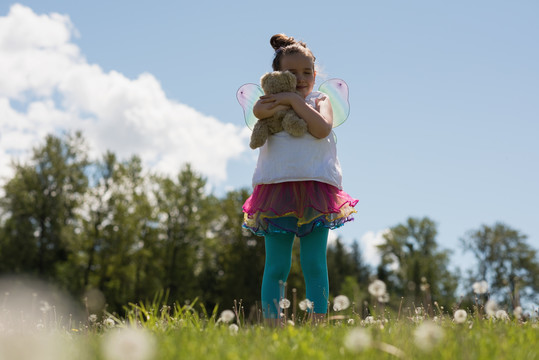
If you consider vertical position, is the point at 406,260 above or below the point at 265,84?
above

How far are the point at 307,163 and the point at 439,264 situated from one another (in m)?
34.9

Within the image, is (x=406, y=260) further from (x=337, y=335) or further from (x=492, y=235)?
(x=337, y=335)

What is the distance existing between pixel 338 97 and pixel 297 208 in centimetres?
131

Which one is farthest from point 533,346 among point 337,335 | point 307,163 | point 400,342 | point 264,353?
point 307,163

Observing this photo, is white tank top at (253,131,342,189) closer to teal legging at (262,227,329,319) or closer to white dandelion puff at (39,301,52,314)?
teal legging at (262,227,329,319)

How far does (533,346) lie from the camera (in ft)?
8.61

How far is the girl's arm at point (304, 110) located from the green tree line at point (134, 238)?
22054 millimetres

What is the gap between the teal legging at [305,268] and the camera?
4.16 m

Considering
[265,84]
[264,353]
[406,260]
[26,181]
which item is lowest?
[264,353]

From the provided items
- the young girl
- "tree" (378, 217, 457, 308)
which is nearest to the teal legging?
the young girl

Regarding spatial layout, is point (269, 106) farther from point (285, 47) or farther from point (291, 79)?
point (285, 47)

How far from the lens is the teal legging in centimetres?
416

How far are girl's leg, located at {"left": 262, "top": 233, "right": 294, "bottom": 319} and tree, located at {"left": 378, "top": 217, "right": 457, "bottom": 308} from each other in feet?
105

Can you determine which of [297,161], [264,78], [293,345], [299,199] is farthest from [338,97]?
[293,345]
